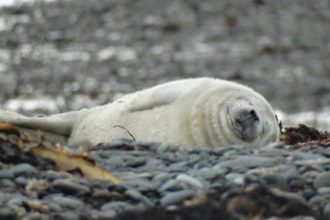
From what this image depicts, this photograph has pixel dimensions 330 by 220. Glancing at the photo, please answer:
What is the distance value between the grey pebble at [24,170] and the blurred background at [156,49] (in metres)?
6.83

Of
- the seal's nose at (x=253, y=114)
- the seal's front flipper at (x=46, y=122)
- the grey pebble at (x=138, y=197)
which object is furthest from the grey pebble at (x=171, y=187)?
the seal's front flipper at (x=46, y=122)

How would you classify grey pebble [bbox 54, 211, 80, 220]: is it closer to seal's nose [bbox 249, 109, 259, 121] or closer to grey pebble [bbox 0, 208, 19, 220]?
grey pebble [bbox 0, 208, 19, 220]

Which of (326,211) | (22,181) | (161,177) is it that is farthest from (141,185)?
(326,211)

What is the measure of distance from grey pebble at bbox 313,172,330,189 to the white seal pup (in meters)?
1.11

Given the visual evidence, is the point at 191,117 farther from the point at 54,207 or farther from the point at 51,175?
the point at 54,207

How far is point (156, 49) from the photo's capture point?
11203 millimetres

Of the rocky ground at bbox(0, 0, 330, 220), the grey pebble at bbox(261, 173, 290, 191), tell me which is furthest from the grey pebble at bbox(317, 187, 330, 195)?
the rocky ground at bbox(0, 0, 330, 220)

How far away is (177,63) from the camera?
10.8 meters

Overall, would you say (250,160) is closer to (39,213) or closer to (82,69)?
(39,213)

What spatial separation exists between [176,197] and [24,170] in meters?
0.75

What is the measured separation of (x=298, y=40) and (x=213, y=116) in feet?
25.8

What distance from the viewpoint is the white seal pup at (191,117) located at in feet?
12.3

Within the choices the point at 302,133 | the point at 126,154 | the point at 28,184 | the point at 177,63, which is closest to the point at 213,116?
the point at 126,154

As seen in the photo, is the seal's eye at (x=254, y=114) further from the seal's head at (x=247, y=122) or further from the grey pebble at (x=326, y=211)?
the grey pebble at (x=326, y=211)
